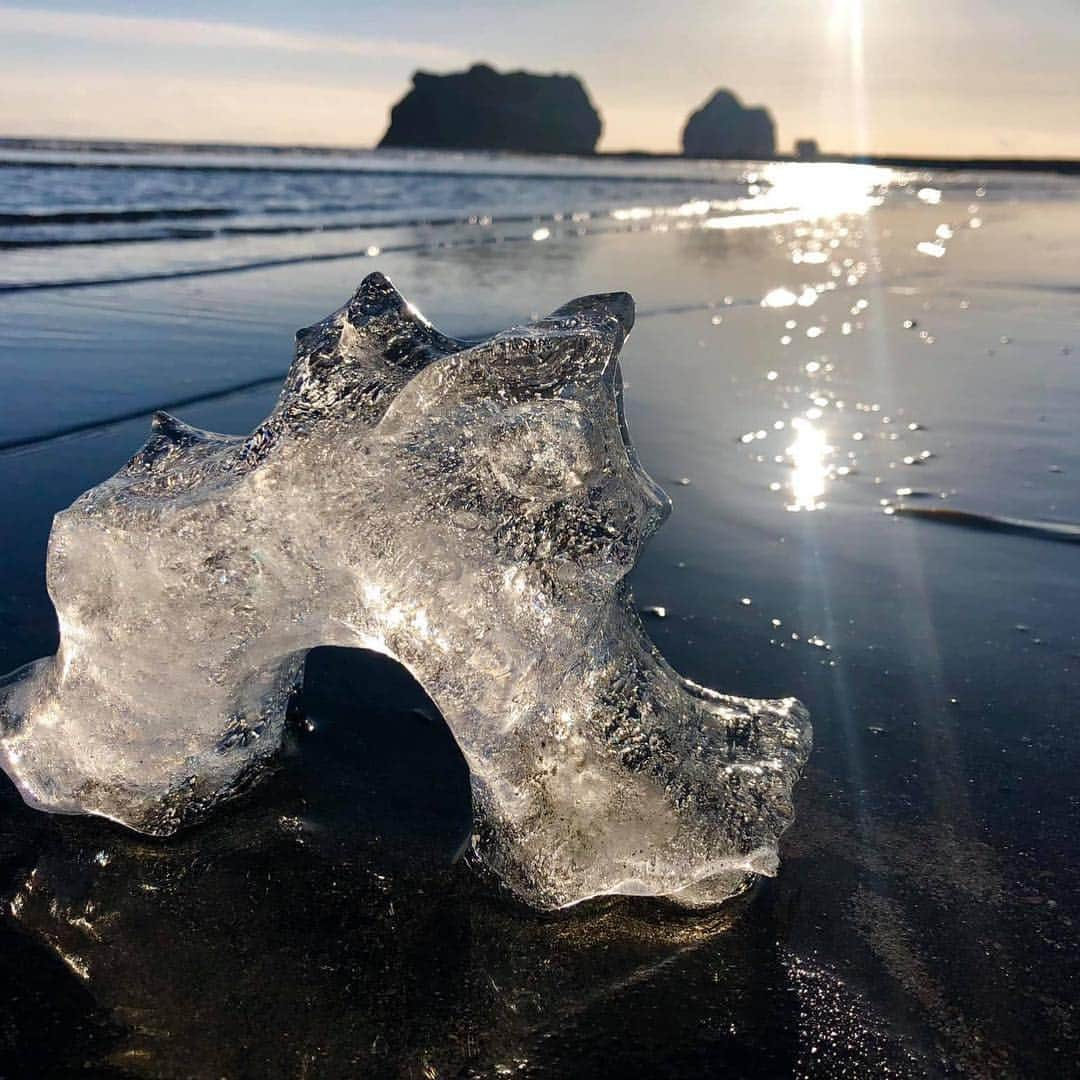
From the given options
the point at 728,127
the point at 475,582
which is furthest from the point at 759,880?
the point at 728,127

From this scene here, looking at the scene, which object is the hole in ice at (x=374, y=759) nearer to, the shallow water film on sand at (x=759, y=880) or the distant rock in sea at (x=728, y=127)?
the shallow water film on sand at (x=759, y=880)

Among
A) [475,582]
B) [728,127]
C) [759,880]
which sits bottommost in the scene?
[759,880]

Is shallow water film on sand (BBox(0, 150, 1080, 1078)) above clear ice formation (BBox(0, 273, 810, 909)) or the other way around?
the other way around

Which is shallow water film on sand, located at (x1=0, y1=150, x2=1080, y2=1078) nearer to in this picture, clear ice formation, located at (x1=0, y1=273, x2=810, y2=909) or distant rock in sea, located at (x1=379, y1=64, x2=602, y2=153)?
clear ice formation, located at (x1=0, y1=273, x2=810, y2=909)

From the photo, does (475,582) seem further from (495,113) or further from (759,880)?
(495,113)

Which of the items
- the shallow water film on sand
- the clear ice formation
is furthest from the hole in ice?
the clear ice formation

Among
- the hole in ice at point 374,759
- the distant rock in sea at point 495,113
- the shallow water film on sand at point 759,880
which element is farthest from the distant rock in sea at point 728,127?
the hole in ice at point 374,759
